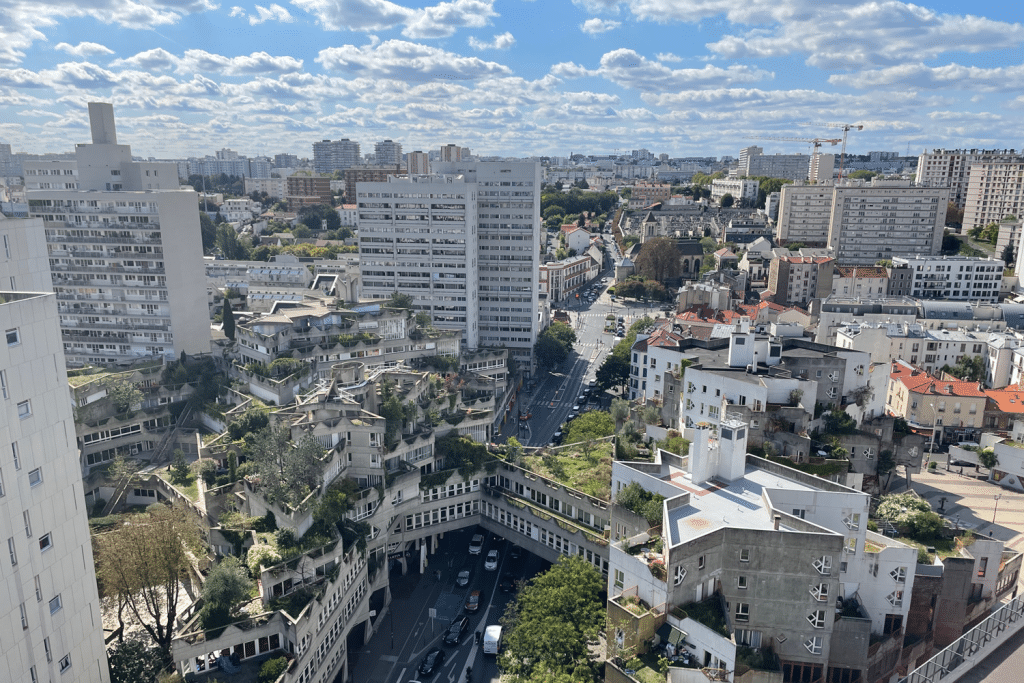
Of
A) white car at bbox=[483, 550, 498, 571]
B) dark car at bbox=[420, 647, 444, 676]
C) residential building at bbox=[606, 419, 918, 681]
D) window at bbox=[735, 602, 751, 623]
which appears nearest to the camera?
residential building at bbox=[606, 419, 918, 681]

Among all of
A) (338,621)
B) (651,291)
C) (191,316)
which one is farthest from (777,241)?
(338,621)

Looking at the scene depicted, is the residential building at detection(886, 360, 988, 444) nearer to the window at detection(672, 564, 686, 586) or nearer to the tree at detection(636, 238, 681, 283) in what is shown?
the window at detection(672, 564, 686, 586)

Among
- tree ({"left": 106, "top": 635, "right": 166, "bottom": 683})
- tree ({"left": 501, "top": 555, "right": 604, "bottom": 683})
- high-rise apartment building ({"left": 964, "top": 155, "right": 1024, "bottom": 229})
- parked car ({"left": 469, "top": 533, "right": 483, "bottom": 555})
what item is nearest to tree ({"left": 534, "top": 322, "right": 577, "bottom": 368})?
parked car ({"left": 469, "top": 533, "right": 483, "bottom": 555})

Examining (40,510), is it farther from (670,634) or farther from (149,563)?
(670,634)

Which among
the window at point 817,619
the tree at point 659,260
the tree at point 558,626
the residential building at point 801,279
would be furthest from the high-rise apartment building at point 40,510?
the tree at point 659,260

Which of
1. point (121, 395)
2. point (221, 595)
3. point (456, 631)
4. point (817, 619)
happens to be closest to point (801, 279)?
point (817, 619)

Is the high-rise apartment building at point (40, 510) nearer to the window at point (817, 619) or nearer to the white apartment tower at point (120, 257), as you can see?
the window at point (817, 619)
